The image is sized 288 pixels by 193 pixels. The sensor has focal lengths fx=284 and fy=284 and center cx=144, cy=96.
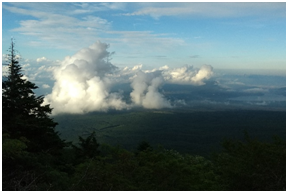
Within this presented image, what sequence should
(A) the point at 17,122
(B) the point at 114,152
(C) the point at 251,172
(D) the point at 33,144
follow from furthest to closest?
(B) the point at 114,152 < (D) the point at 33,144 < (A) the point at 17,122 < (C) the point at 251,172

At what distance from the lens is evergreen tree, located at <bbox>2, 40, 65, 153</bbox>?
36.0 ft

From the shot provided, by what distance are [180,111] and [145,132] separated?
52.6m

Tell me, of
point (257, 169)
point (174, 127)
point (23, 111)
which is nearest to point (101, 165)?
point (23, 111)

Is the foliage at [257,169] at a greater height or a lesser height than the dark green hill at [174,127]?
greater

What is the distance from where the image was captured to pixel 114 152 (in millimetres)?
12633

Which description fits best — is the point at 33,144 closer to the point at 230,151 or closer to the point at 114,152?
the point at 114,152

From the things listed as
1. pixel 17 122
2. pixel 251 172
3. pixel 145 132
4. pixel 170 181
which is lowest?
pixel 145 132

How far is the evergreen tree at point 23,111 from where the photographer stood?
10977mm

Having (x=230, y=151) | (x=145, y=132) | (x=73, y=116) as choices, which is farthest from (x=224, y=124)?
(x=230, y=151)

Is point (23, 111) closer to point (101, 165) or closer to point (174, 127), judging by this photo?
point (101, 165)

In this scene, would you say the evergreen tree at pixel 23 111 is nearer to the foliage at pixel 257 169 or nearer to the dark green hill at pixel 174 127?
the foliage at pixel 257 169

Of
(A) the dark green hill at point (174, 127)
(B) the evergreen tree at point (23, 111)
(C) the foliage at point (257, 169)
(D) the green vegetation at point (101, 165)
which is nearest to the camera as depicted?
(D) the green vegetation at point (101, 165)

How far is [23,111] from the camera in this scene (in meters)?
11.9

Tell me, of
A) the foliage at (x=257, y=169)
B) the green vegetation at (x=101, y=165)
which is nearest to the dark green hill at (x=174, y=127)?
the green vegetation at (x=101, y=165)
